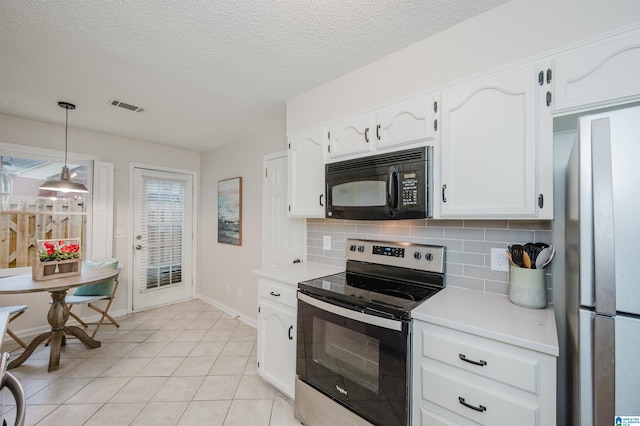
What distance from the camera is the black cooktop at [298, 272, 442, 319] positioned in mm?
1383

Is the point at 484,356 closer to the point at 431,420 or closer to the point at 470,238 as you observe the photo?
the point at 431,420

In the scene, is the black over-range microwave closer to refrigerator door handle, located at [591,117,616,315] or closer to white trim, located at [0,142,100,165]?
refrigerator door handle, located at [591,117,616,315]

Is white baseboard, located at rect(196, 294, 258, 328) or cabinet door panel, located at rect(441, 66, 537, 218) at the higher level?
cabinet door panel, located at rect(441, 66, 537, 218)

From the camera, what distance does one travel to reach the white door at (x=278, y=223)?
2795mm

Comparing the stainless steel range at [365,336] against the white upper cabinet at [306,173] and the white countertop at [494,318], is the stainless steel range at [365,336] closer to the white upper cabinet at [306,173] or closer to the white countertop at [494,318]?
the white countertop at [494,318]

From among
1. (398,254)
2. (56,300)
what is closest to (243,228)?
(56,300)

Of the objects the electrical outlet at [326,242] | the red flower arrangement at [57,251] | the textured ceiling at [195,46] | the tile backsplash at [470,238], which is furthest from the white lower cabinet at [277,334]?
the red flower arrangement at [57,251]

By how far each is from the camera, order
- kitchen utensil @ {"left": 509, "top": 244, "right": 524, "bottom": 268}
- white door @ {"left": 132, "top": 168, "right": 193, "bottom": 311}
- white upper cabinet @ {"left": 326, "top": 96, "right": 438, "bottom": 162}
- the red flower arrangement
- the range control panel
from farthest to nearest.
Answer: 1. white door @ {"left": 132, "top": 168, "right": 193, "bottom": 311}
2. the red flower arrangement
3. the range control panel
4. white upper cabinet @ {"left": 326, "top": 96, "right": 438, "bottom": 162}
5. kitchen utensil @ {"left": 509, "top": 244, "right": 524, "bottom": 268}

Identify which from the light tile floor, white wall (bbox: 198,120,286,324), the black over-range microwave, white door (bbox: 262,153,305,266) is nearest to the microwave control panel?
the black over-range microwave

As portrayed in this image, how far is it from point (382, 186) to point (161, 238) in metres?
3.77

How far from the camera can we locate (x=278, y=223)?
3.01m

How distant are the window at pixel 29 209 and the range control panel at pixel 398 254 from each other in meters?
3.49

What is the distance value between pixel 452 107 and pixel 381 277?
1187 mm

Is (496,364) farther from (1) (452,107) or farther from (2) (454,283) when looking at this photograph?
(1) (452,107)
